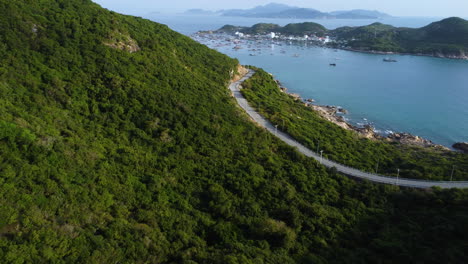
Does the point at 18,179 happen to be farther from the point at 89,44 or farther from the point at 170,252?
the point at 89,44

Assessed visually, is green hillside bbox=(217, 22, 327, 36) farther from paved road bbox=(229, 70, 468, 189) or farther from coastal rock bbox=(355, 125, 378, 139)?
paved road bbox=(229, 70, 468, 189)

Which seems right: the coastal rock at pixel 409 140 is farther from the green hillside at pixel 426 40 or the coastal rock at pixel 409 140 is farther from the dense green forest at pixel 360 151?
the green hillside at pixel 426 40

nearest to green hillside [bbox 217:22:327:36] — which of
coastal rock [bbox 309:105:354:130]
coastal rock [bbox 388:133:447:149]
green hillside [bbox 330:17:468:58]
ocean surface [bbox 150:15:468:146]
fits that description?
green hillside [bbox 330:17:468:58]

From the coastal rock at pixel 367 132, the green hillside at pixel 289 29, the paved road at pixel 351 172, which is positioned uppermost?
the green hillside at pixel 289 29

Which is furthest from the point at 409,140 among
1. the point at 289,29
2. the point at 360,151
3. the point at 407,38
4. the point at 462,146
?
the point at 289,29

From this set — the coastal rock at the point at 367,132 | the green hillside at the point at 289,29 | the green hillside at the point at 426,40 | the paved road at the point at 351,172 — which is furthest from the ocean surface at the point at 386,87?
the green hillside at the point at 289,29
